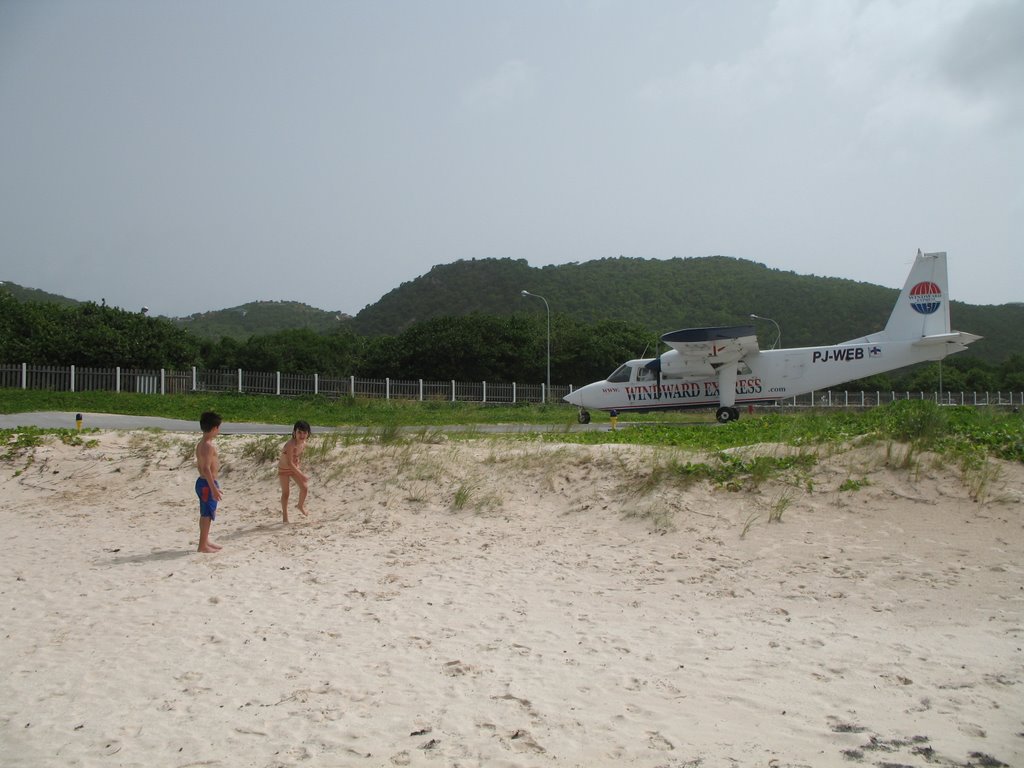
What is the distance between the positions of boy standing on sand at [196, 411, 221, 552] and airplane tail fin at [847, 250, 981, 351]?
22.5m

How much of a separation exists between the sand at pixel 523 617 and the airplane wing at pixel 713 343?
11.8m

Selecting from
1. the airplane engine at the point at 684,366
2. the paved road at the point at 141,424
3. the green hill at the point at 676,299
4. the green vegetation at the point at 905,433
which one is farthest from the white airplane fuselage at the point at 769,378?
the green hill at the point at 676,299

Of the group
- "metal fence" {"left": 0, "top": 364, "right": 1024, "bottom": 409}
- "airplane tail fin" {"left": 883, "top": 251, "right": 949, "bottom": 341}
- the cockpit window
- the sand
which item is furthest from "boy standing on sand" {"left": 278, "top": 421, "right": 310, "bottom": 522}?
"metal fence" {"left": 0, "top": 364, "right": 1024, "bottom": 409}

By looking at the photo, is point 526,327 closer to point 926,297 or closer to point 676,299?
point 676,299

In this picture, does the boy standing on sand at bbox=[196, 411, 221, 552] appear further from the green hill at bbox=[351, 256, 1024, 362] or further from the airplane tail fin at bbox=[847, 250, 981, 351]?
the green hill at bbox=[351, 256, 1024, 362]

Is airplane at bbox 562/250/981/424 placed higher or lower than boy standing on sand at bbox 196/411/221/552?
higher

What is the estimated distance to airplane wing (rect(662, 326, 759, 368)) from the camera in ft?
72.1

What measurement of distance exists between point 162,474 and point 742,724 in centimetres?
1107

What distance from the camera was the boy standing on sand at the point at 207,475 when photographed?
27.5ft

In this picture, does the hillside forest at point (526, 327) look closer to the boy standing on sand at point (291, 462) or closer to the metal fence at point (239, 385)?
the metal fence at point (239, 385)

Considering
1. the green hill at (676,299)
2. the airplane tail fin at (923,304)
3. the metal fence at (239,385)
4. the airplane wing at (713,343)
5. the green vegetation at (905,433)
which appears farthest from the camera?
the green hill at (676,299)

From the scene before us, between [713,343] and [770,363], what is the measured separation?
2.71 metres

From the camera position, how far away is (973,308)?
8931cm

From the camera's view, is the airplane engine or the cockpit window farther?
the cockpit window
